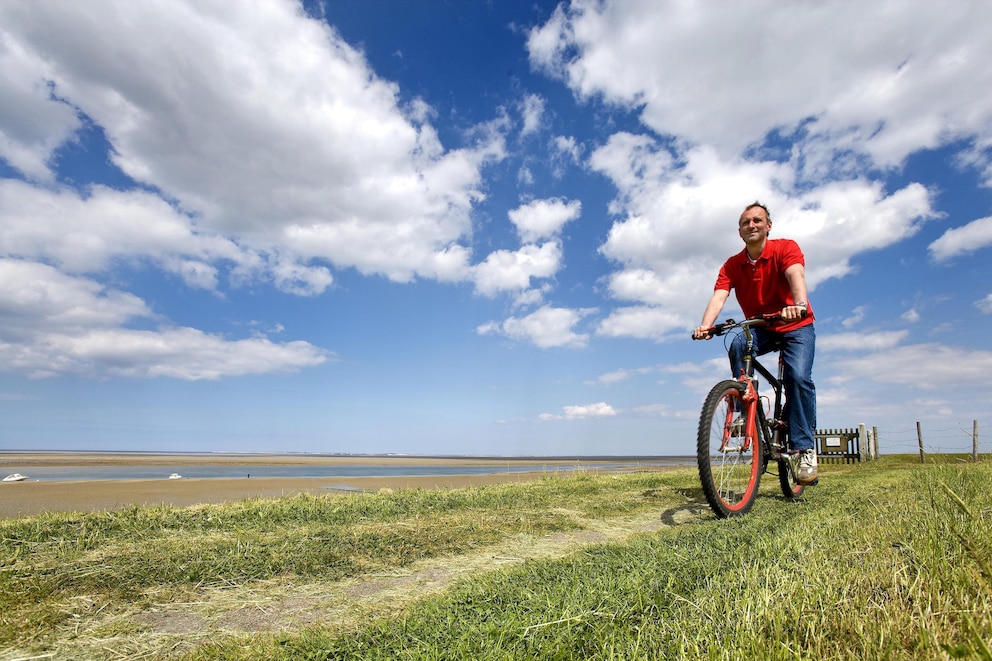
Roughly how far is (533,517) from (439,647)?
10.1 ft

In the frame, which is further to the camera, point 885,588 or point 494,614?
point 494,614

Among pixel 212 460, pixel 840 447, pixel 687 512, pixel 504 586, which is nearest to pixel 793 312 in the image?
pixel 687 512

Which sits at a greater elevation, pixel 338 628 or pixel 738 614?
pixel 738 614

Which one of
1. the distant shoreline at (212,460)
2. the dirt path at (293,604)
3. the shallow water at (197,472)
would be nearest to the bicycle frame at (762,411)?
the dirt path at (293,604)

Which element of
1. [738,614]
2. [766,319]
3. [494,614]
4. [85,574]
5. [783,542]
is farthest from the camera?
[766,319]

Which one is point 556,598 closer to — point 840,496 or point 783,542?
point 783,542

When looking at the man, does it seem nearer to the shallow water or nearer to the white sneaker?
the white sneaker

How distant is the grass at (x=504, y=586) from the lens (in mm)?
1567

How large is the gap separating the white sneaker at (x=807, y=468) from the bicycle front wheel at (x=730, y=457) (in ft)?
2.42

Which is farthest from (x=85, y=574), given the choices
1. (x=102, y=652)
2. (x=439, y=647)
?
(x=439, y=647)

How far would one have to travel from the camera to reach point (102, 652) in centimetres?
209

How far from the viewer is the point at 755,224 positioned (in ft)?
18.5

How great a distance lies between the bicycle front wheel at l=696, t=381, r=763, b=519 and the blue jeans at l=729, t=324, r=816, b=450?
1.81 ft

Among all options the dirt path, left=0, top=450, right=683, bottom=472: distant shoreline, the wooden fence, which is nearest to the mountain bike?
the dirt path
